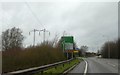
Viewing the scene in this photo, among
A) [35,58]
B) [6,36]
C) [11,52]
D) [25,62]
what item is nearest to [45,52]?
[35,58]

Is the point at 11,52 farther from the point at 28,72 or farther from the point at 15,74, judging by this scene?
the point at 15,74

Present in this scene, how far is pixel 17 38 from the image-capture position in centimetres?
7306

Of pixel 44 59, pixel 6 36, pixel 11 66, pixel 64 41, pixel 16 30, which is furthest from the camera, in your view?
pixel 16 30

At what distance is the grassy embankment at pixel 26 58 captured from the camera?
22038 mm

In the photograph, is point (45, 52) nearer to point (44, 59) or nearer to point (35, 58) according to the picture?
point (44, 59)

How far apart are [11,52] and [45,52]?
10.7 metres

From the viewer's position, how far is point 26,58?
1072 inches

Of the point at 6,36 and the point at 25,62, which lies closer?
the point at 25,62

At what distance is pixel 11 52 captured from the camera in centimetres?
2334

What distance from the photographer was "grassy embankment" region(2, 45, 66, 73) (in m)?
22.0

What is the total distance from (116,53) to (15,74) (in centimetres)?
10302

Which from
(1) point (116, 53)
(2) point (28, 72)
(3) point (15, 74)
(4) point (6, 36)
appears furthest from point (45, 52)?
(1) point (116, 53)

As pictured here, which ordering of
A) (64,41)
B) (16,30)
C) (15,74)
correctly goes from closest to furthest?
(15,74)
(64,41)
(16,30)

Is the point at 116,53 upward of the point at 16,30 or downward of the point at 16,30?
downward
